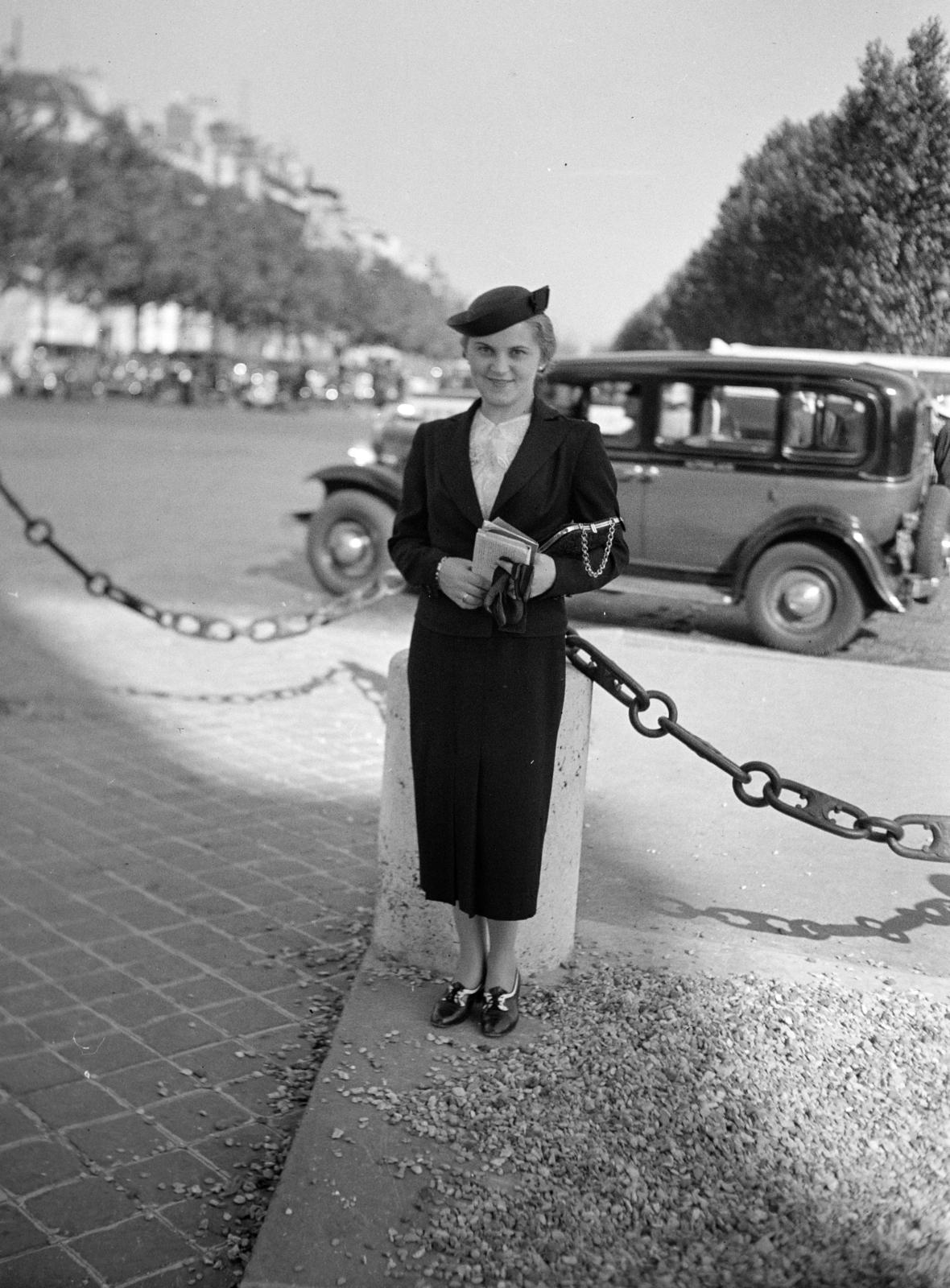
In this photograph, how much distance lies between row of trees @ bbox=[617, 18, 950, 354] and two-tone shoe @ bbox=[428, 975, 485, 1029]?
1.91 meters

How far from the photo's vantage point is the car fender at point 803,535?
5699mm

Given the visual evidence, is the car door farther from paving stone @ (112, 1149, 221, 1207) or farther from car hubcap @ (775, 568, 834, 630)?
paving stone @ (112, 1149, 221, 1207)

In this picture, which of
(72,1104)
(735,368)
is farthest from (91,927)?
(735,368)

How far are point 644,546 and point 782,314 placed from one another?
122cm

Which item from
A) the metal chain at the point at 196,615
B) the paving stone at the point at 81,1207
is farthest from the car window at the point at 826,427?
the paving stone at the point at 81,1207

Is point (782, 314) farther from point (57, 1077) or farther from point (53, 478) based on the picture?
point (53, 478)

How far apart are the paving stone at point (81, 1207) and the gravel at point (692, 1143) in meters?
0.56

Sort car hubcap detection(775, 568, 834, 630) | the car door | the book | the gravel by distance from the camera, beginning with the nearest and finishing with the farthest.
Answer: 1. the gravel
2. the book
3. car hubcap detection(775, 568, 834, 630)
4. the car door

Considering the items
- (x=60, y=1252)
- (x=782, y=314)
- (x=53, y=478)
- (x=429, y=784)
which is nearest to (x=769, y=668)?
(x=782, y=314)

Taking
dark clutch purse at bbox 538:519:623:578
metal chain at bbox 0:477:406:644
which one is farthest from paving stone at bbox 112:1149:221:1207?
metal chain at bbox 0:477:406:644

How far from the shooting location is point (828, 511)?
641 centimetres

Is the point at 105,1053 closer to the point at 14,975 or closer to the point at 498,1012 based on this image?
the point at 14,975

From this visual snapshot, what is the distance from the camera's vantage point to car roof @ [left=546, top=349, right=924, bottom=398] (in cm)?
401

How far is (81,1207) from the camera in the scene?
2.96 meters
